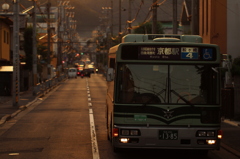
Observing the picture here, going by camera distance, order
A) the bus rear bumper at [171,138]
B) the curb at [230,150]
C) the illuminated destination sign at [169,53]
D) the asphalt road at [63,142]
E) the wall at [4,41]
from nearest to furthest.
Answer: the bus rear bumper at [171,138] < the illuminated destination sign at [169,53] < the asphalt road at [63,142] < the curb at [230,150] < the wall at [4,41]

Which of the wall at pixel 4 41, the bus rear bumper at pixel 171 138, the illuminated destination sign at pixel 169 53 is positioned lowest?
the bus rear bumper at pixel 171 138

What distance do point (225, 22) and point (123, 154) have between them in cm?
2380

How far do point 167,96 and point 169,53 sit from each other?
1.04 m

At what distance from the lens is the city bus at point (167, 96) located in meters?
10.6

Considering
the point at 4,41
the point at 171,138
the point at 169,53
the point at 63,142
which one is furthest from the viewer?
the point at 4,41

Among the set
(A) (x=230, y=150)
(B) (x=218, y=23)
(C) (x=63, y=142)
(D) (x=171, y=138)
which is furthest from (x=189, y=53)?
(B) (x=218, y=23)

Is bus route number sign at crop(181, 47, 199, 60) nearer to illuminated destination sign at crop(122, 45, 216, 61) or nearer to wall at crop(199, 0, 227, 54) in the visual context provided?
illuminated destination sign at crop(122, 45, 216, 61)

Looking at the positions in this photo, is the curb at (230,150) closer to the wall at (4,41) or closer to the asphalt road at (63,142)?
the asphalt road at (63,142)

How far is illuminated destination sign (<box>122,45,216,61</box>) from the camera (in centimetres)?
1083

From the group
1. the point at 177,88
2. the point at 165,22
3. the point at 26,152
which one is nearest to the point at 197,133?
the point at 177,88

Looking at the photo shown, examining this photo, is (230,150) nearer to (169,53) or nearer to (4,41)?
(169,53)

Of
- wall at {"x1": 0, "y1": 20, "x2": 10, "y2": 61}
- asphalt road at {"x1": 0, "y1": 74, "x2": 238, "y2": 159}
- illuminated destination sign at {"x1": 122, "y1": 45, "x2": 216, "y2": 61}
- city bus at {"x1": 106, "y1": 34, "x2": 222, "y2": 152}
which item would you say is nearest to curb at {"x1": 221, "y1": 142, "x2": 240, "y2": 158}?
asphalt road at {"x1": 0, "y1": 74, "x2": 238, "y2": 159}

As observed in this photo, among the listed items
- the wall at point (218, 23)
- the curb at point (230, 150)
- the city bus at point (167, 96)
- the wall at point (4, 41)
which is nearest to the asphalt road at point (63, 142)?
the curb at point (230, 150)

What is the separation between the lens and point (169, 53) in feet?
35.7
